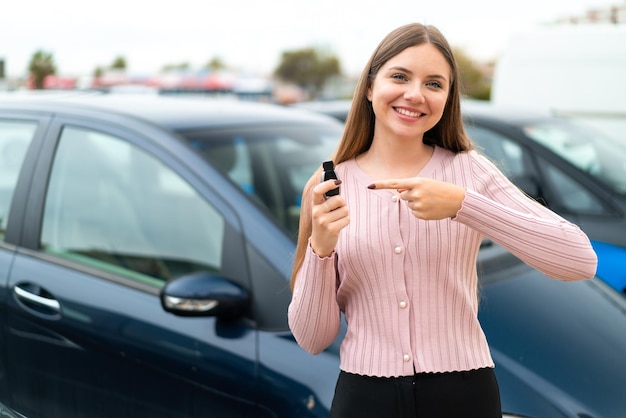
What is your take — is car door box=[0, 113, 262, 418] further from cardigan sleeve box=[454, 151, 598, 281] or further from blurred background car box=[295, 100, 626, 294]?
blurred background car box=[295, 100, 626, 294]

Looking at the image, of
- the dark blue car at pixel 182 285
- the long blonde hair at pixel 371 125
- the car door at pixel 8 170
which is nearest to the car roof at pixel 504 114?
the dark blue car at pixel 182 285

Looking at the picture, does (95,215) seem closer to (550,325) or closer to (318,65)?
(550,325)

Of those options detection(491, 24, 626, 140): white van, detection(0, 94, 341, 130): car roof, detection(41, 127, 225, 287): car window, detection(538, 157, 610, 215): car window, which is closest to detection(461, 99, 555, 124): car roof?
detection(538, 157, 610, 215): car window

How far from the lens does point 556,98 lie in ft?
22.8

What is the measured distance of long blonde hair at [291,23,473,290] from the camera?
1773 millimetres

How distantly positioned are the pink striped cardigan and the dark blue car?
1.63 feet

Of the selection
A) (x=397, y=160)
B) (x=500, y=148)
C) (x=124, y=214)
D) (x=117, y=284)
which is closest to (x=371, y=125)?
(x=397, y=160)

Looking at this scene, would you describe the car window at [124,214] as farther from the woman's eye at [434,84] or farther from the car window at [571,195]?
the car window at [571,195]

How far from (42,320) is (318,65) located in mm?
79245

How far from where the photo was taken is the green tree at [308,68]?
7981cm

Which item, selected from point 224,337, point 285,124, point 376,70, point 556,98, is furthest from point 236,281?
point 556,98

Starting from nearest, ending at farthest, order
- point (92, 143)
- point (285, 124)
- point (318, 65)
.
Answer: point (92, 143)
point (285, 124)
point (318, 65)

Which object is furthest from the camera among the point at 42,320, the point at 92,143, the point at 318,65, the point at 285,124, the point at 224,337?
the point at 318,65

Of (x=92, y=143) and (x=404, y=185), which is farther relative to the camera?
(x=92, y=143)
